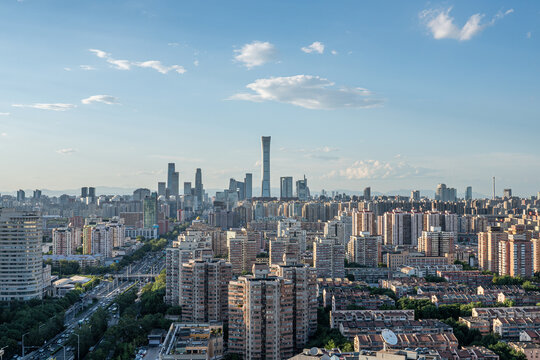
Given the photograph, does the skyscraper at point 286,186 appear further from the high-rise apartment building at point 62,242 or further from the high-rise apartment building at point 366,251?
the high-rise apartment building at point 366,251

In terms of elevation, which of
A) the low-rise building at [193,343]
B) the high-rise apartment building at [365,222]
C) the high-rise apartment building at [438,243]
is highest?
the high-rise apartment building at [365,222]

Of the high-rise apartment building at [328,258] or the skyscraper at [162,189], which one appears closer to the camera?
the high-rise apartment building at [328,258]

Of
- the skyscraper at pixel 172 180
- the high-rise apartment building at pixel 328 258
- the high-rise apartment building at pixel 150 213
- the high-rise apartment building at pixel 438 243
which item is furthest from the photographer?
the skyscraper at pixel 172 180

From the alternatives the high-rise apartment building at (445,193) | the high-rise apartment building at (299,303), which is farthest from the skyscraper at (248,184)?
the high-rise apartment building at (299,303)

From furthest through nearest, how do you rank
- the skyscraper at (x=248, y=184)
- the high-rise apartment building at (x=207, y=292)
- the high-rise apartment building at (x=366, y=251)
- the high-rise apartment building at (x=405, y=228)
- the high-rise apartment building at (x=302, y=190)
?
the skyscraper at (x=248, y=184)
the high-rise apartment building at (x=302, y=190)
the high-rise apartment building at (x=405, y=228)
the high-rise apartment building at (x=366, y=251)
the high-rise apartment building at (x=207, y=292)

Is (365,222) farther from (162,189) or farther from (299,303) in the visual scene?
(162,189)

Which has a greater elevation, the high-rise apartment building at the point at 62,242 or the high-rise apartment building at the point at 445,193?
the high-rise apartment building at the point at 445,193

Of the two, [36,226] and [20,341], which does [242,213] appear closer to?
[36,226]

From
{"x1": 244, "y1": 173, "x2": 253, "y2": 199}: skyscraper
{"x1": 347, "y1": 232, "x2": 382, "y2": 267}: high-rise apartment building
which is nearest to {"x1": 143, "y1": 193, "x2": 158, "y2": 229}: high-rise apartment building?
{"x1": 347, "y1": 232, "x2": 382, "y2": 267}: high-rise apartment building
